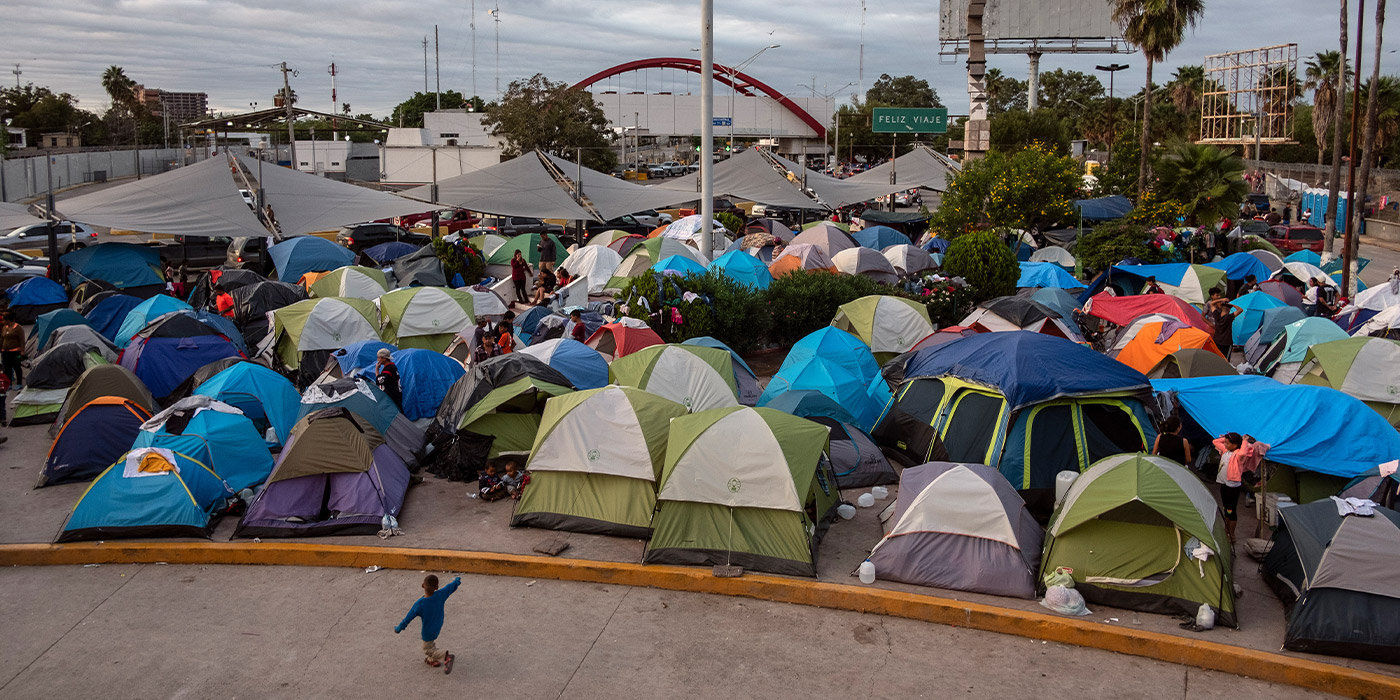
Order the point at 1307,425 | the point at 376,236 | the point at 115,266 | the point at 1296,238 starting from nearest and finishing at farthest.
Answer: the point at 1307,425 < the point at 115,266 < the point at 376,236 < the point at 1296,238

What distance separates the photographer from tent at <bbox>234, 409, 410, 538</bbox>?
9742mm

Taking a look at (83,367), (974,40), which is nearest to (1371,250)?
(974,40)

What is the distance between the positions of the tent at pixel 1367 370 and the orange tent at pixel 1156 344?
1.68m

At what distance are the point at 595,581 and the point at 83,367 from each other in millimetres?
8780

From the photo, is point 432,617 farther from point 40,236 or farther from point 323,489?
point 40,236

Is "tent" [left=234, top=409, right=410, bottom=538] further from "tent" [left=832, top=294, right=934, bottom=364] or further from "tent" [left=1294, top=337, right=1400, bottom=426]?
"tent" [left=1294, top=337, right=1400, bottom=426]

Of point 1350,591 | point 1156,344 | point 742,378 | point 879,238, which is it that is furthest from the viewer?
point 879,238

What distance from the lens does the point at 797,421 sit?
9695 millimetres

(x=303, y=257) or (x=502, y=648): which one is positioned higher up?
(x=303, y=257)

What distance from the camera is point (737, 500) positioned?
9062 mm

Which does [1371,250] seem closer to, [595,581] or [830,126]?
[595,581]

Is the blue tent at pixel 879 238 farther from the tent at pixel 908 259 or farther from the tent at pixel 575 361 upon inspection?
the tent at pixel 575 361

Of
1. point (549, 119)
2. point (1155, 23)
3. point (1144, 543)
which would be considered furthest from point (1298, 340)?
point (549, 119)

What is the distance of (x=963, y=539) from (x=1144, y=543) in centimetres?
147
